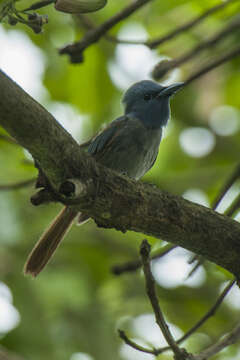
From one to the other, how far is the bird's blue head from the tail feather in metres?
1.06

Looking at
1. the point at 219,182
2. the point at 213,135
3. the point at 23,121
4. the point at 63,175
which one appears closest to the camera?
the point at 23,121

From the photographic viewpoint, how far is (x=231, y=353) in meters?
5.68

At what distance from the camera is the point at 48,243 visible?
182 inches

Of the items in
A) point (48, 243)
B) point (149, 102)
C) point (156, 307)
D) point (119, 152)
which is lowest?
point (156, 307)

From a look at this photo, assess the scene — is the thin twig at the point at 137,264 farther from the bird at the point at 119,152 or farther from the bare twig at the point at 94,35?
the bare twig at the point at 94,35

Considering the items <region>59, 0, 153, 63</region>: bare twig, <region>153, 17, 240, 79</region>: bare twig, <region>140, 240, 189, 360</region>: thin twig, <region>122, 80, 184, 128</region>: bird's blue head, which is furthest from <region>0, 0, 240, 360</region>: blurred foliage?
<region>140, 240, 189, 360</region>: thin twig

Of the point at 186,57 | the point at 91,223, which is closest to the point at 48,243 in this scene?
the point at 91,223

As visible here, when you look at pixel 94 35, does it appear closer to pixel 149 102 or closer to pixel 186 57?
pixel 186 57

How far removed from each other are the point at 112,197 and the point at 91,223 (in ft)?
10.3

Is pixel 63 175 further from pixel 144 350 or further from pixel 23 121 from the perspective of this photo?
pixel 144 350

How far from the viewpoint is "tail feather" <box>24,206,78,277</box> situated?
175 inches

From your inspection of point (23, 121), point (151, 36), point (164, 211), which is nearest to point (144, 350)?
point (164, 211)

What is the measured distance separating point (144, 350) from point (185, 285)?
8.75 ft

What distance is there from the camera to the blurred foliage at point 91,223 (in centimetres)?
525
